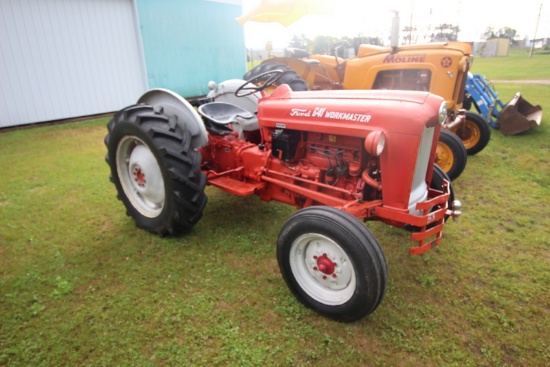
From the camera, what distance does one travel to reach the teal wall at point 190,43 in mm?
9367

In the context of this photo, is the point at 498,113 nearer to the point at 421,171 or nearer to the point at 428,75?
the point at 428,75

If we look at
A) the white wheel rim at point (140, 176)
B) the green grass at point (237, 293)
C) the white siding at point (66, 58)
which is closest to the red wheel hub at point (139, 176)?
the white wheel rim at point (140, 176)

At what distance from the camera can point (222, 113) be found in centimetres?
377

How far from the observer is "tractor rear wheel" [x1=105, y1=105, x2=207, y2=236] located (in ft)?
9.48

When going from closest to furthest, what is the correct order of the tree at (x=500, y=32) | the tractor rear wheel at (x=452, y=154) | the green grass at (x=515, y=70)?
the tractor rear wheel at (x=452, y=154)
the green grass at (x=515, y=70)
the tree at (x=500, y=32)

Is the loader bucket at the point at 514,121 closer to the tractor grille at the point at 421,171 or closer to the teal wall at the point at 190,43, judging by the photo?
the tractor grille at the point at 421,171

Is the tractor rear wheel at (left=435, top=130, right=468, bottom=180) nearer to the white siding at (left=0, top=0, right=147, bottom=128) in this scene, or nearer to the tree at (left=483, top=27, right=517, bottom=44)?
the white siding at (left=0, top=0, right=147, bottom=128)

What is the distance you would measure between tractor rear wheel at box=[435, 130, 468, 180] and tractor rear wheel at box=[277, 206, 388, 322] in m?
2.59

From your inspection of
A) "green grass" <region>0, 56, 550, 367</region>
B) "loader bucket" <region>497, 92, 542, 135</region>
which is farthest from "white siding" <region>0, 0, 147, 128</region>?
"loader bucket" <region>497, 92, 542, 135</region>

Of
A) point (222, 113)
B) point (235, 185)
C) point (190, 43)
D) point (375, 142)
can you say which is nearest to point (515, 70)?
point (190, 43)

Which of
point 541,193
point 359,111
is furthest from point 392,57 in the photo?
point 359,111

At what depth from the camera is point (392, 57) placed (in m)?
5.41

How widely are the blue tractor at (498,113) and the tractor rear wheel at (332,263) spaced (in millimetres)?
5298

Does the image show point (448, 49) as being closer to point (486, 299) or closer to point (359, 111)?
point (359, 111)
